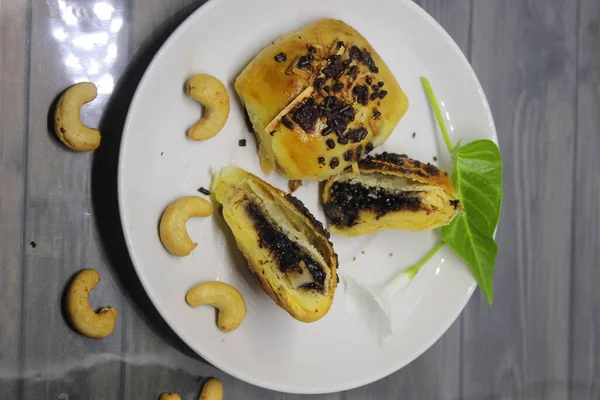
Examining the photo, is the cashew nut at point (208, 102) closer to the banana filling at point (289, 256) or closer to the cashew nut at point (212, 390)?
the banana filling at point (289, 256)

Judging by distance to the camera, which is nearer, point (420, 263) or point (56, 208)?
point (56, 208)

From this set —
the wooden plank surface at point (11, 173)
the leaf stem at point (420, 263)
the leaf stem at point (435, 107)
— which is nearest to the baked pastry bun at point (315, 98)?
the leaf stem at point (435, 107)

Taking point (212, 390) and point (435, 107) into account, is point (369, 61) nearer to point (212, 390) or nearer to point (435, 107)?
point (435, 107)

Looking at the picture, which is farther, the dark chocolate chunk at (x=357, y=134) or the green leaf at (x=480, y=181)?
the green leaf at (x=480, y=181)

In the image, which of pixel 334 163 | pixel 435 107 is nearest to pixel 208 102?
pixel 334 163

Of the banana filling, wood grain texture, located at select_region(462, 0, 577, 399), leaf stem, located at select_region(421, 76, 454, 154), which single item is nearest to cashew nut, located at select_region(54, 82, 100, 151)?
the banana filling

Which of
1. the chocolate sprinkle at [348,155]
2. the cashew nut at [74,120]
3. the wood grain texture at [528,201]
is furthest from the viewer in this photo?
the wood grain texture at [528,201]

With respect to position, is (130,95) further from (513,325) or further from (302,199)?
(513,325)
